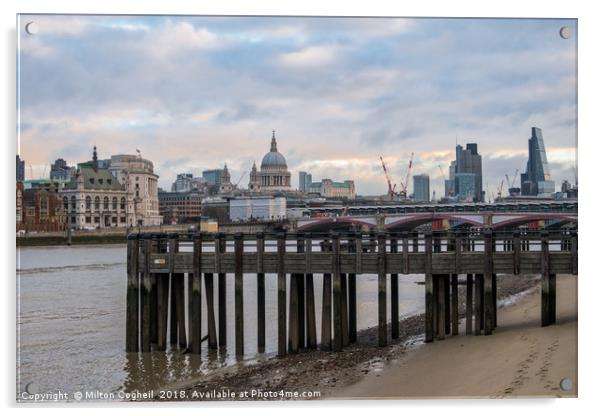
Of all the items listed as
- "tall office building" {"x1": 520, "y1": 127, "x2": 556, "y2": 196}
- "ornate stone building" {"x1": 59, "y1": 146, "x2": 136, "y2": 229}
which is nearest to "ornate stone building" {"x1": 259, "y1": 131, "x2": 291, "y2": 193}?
"ornate stone building" {"x1": 59, "y1": 146, "x2": 136, "y2": 229}

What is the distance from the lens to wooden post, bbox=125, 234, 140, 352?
17375 millimetres

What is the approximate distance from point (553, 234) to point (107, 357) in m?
9.89

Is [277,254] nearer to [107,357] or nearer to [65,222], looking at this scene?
[107,357]

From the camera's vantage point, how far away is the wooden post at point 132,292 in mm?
17375

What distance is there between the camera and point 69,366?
18.2 meters

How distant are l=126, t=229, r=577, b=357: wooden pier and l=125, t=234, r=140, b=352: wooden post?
21 mm

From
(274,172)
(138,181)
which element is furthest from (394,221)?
(274,172)

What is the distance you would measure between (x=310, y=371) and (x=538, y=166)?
6.75 meters

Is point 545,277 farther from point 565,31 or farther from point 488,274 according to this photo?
point 565,31

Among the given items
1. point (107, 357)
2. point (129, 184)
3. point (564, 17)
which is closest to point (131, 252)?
point (107, 357)

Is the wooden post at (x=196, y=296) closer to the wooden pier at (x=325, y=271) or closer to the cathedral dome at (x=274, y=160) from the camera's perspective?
the wooden pier at (x=325, y=271)

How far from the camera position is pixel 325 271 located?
16.2m

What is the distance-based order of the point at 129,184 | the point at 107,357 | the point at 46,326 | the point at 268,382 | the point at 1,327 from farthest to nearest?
the point at 129,184, the point at 46,326, the point at 107,357, the point at 268,382, the point at 1,327

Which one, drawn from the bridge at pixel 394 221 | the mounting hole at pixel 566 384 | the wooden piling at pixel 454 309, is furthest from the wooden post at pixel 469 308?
the bridge at pixel 394 221
